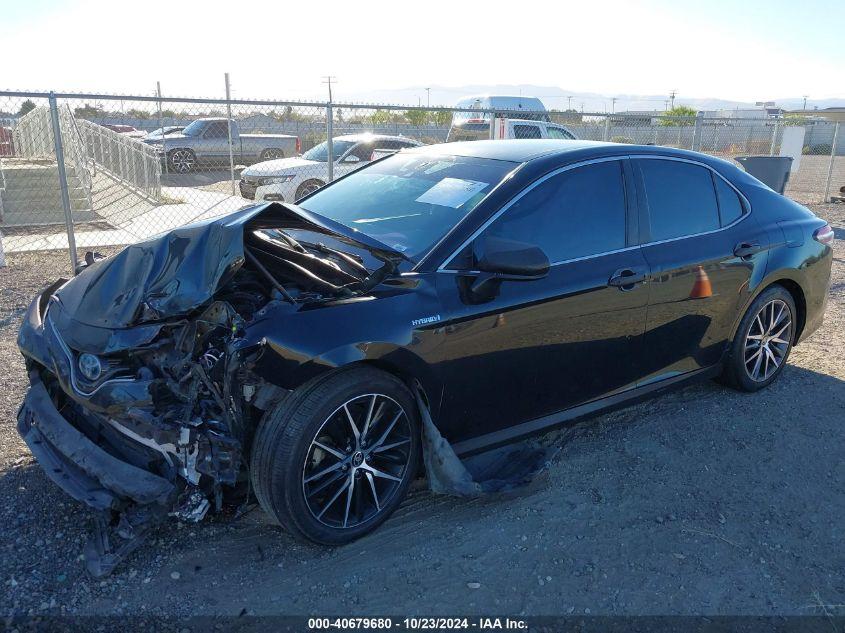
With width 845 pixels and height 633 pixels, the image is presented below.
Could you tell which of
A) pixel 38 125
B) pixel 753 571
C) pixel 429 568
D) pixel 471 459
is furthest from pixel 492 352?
pixel 38 125

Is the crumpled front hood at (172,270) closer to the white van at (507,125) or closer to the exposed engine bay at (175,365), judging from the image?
the exposed engine bay at (175,365)

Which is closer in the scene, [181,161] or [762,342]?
[762,342]

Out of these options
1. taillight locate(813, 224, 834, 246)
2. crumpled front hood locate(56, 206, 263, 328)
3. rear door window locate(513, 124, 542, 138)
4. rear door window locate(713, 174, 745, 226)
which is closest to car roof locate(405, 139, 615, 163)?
rear door window locate(713, 174, 745, 226)

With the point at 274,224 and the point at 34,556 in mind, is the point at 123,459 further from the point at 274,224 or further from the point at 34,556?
the point at 274,224

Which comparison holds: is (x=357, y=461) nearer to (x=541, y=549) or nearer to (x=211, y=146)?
(x=541, y=549)

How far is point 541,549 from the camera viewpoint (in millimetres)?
3146

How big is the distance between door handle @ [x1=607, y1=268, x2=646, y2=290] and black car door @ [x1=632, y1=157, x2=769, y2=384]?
0.11 metres

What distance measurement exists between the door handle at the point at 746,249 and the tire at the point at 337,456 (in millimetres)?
2482

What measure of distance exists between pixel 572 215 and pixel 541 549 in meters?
1.72

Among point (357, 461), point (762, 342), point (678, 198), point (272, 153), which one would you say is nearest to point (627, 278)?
point (678, 198)

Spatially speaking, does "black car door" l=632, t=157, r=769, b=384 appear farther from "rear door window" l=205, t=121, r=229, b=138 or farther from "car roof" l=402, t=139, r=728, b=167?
"rear door window" l=205, t=121, r=229, b=138

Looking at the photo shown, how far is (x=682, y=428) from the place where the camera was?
433 cm

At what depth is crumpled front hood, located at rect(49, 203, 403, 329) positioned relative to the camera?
2865 millimetres

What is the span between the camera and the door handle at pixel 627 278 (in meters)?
3.67
